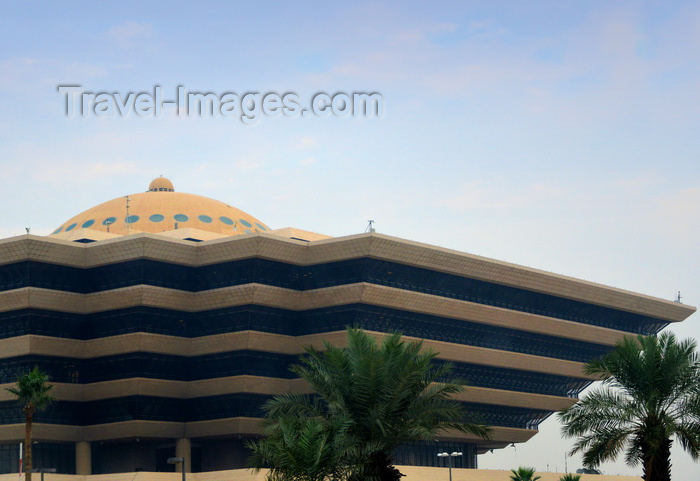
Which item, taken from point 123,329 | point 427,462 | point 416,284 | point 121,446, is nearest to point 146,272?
point 123,329

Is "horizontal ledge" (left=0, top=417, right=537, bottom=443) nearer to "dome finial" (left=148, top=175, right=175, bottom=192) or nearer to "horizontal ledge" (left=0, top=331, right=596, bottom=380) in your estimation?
"horizontal ledge" (left=0, top=331, right=596, bottom=380)

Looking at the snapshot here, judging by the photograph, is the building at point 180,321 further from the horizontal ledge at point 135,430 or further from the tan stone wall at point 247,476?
the tan stone wall at point 247,476

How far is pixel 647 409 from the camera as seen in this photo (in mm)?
62500

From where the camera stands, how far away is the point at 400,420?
5728 centimetres

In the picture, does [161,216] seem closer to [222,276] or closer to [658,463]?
[222,276]

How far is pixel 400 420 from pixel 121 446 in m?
71.8

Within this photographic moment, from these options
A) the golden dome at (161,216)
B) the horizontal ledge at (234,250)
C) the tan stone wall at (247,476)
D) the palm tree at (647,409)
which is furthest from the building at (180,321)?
the palm tree at (647,409)

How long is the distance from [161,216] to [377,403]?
80.4 m

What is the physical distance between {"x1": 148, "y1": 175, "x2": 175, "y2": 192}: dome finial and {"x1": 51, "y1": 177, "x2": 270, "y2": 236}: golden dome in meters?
3.04

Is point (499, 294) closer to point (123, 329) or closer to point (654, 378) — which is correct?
point (123, 329)

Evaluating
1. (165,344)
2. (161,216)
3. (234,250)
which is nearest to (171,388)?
(165,344)

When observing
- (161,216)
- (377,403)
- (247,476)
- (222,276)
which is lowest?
(247,476)

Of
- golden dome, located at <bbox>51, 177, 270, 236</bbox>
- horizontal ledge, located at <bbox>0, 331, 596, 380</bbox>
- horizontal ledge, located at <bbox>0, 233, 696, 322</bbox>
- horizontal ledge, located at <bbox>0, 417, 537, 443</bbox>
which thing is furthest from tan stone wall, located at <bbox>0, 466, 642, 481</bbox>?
golden dome, located at <bbox>51, 177, 270, 236</bbox>

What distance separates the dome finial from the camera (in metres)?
143
